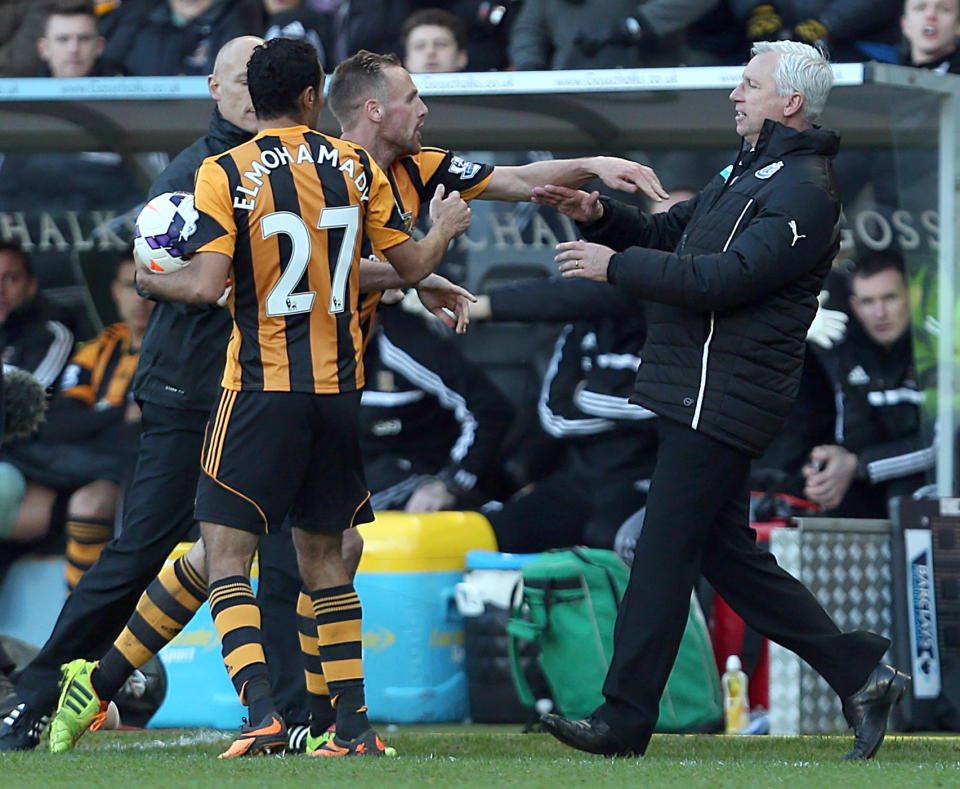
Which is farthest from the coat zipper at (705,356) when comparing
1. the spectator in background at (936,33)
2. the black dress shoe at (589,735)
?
the spectator in background at (936,33)

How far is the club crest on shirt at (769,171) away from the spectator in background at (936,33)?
8.61 ft

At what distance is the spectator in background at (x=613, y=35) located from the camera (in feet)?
22.9

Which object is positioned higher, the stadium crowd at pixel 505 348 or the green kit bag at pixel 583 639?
the stadium crowd at pixel 505 348

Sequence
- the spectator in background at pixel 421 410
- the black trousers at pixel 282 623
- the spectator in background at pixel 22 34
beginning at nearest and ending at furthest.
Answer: the black trousers at pixel 282 623 → the spectator in background at pixel 421 410 → the spectator in background at pixel 22 34

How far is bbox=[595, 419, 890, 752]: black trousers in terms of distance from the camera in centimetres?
421

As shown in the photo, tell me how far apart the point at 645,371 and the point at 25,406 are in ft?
7.27

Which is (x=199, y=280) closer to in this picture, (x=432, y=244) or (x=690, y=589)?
(x=432, y=244)

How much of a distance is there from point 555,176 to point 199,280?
1.27 metres

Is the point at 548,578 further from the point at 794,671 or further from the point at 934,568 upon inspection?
the point at 934,568

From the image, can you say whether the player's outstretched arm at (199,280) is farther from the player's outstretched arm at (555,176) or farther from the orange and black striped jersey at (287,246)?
the player's outstretched arm at (555,176)

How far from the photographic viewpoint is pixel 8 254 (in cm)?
754

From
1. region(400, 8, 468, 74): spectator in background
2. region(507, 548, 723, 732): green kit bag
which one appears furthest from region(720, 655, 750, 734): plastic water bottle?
region(400, 8, 468, 74): spectator in background

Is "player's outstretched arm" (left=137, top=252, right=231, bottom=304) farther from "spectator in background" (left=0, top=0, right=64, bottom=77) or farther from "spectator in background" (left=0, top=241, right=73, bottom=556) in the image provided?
"spectator in background" (left=0, top=0, right=64, bottom=77)

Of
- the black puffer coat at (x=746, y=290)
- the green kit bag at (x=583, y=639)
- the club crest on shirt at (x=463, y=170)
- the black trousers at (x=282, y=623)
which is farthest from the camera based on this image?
the green kit bag at (x=583, y=639)
